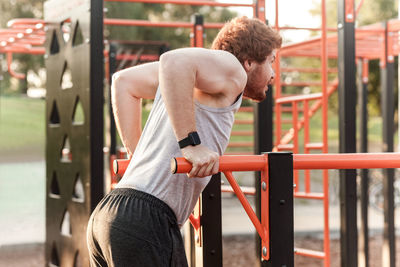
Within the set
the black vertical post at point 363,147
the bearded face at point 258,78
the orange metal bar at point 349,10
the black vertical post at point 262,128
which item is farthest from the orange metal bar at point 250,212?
the black vertical post at point 363,147

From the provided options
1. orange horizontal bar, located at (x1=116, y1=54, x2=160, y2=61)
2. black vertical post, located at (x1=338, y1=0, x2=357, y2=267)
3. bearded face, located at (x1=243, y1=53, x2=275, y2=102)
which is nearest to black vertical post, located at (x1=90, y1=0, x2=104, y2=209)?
black vertical post, located at (x1=338, y1=0, x2=357, y2=267)

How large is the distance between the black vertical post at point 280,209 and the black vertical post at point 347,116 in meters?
1.51

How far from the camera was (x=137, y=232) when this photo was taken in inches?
66.2

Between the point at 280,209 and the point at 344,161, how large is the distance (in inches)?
10.3

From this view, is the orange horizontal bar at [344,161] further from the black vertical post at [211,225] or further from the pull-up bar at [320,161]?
the black vertical post at [211,225]

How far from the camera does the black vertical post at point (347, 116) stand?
320 centimetres

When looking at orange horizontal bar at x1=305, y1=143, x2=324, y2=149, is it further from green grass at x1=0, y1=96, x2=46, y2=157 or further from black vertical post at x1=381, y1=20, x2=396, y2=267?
green grass at x1=0, y1=96, x2=46, y2=157

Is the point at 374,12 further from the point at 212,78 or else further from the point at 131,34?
the point at 212,78

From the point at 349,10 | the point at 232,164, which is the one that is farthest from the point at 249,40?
the point at 349,10

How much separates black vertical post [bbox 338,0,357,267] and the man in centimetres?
147

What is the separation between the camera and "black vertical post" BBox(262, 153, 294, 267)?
1737 mm

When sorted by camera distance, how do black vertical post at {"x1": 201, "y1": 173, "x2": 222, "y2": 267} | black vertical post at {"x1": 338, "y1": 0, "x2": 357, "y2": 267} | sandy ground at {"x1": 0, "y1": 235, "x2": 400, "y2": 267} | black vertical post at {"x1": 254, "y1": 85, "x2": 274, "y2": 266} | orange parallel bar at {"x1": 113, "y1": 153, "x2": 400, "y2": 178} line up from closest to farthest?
orange parallel bar at {"x1": 113, "y1": 153, "x2": 400, "y2": 178}, black vertical post at {"x1": 201, "y1": 173, "x2": 222, "y2": 267}, black vertical post at {"x1": 338, "y1": 0, "x2": 357, "y2": 267}, black vertical post at {"x1": 254, "y1": 85, "x2": 274, "y2": 266}, sandy ground at {"x1": 0, "y1": 235, "x2": 400, "y2": 267}

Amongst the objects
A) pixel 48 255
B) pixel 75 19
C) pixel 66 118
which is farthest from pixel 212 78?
pixel 48 255

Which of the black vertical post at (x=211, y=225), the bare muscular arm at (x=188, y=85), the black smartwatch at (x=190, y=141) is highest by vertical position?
the bare muscular arm at (x=188, y=85)
